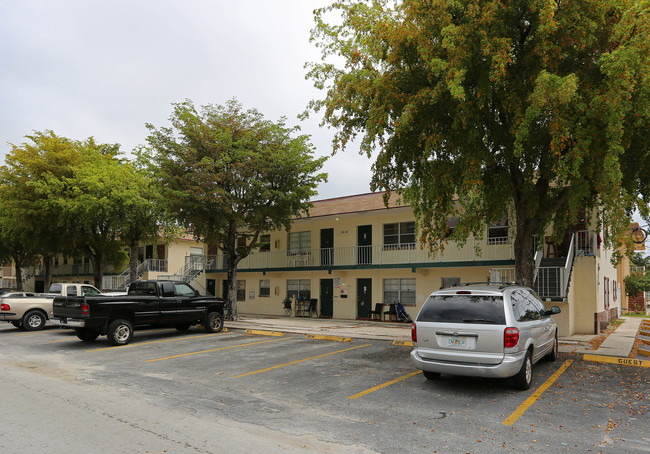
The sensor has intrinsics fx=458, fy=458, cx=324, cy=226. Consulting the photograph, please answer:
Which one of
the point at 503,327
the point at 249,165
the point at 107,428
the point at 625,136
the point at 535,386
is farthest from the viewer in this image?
Answer: the point at 249,165

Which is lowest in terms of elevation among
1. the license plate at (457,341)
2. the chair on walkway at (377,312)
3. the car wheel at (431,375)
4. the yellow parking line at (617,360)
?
the chair on walkway at (377,312)

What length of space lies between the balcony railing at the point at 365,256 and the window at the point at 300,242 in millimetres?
140

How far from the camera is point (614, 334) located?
16.2 meters

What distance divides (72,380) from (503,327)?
7.73 meters

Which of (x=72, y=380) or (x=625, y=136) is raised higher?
(x=625, y=136)

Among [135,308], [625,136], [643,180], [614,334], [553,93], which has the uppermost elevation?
[553,93]

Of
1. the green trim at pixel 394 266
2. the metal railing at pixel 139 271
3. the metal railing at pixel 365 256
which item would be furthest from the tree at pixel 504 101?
the metal railing at pixel 139 271

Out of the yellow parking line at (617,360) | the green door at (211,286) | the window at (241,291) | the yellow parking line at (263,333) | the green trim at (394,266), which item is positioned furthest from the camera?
the green door at (211,286)

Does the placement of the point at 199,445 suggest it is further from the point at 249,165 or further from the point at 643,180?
the point at 249,165

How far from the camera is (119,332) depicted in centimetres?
1314

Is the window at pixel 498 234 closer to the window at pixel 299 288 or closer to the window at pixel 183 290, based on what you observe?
→ the window at pixel 299 288

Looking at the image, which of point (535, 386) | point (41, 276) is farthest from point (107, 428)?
point (41, 276)

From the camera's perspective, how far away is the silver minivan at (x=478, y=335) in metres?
7.14

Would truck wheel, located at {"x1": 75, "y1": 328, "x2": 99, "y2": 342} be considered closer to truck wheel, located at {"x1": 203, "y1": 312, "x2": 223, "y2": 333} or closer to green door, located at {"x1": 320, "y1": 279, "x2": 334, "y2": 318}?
truck wheel, located at {"x1": 203, "y1": 312, "x2": 223, "y2": 333}
